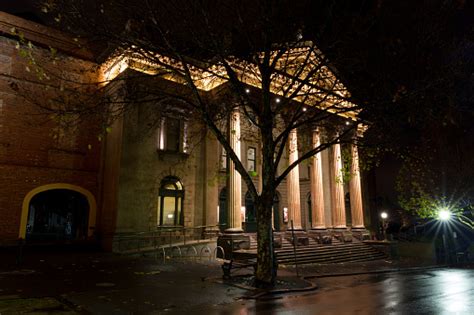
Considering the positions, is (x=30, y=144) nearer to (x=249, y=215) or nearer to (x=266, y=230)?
(x=266, y=230)

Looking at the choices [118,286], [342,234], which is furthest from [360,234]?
[118,286]

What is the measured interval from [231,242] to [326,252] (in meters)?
6.10

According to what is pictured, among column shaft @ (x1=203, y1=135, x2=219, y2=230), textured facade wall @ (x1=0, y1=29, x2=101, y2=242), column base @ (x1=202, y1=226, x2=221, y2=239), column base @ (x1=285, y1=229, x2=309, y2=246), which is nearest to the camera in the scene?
textured facade wall @ (x1=0, y1=29, x2=101, y2=242)

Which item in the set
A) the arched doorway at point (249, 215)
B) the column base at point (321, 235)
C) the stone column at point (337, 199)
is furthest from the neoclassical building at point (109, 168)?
the stone column at point (337, 199)

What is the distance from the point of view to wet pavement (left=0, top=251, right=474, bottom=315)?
758cm

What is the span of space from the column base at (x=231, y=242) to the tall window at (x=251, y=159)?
8553mm

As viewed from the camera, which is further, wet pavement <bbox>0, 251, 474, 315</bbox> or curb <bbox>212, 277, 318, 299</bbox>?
curb <bbox>212, 277, 318, 299</bbox>

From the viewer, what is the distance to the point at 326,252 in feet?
65.0

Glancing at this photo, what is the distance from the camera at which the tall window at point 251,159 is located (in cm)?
2602

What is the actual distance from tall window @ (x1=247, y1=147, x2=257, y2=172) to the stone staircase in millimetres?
7107

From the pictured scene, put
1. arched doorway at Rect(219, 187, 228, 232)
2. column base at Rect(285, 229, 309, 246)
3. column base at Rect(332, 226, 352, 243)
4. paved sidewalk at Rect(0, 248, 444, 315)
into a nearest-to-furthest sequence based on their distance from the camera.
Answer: paved sidewalk at Rect(0, 248, 444, 315) < column base at Rect(285, 229, 309, 246) < arched doorway at Rect(219, 187, 228, 232) < column base at Rect(332, 226, 352, 243)

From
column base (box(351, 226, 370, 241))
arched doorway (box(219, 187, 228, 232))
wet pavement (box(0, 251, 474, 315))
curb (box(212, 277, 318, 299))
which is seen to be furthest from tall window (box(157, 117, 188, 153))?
column base (box(351, 226, 370, 241))

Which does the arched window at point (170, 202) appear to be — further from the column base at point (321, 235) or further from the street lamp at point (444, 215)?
the street lamp at point (444, 215)

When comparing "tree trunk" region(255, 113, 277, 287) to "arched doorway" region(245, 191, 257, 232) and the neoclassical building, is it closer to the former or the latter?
the neoclassical building
